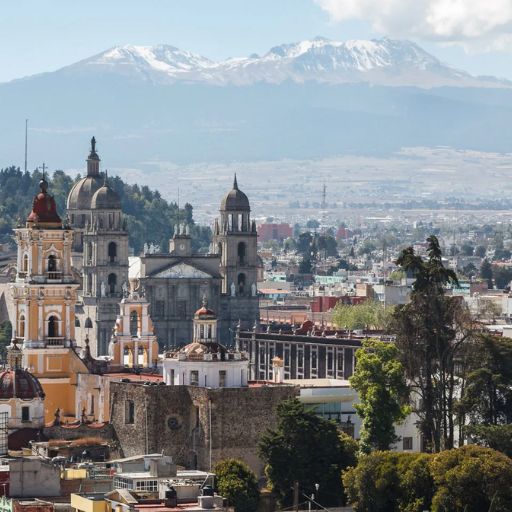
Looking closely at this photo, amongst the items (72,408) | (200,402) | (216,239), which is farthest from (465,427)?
(216,239)

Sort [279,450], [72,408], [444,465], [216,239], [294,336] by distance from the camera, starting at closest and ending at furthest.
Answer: [444,465]
[279,450]
[72,408]
[294,336]
[216,239]

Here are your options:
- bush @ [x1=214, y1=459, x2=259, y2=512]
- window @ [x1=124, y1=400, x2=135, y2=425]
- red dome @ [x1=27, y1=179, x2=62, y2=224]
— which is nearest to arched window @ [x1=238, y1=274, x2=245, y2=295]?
red dome @ [x1=27, y1=179, x2=62, y2=224]

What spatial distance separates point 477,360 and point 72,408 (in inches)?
675

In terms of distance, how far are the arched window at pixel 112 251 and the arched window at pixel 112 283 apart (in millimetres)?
1125

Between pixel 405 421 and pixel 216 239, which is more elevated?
pixel 216 239

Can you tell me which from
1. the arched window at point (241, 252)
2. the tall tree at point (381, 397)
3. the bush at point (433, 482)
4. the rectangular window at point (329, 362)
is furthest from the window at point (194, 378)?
the arched window at point (241, 252)

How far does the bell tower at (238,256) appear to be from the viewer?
154 metres

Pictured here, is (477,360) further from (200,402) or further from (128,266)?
(128,266)

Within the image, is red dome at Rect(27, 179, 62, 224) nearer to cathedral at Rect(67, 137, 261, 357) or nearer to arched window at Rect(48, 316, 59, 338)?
arched window at Rect(48, 316, 59, 338)

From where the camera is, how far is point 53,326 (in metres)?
87.2

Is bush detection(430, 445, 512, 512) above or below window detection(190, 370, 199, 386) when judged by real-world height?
below

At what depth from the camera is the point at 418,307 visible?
7406cm

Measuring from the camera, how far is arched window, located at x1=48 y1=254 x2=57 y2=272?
87188 mm

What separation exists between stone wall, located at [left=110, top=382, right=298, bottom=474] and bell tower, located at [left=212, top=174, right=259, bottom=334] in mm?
74638
